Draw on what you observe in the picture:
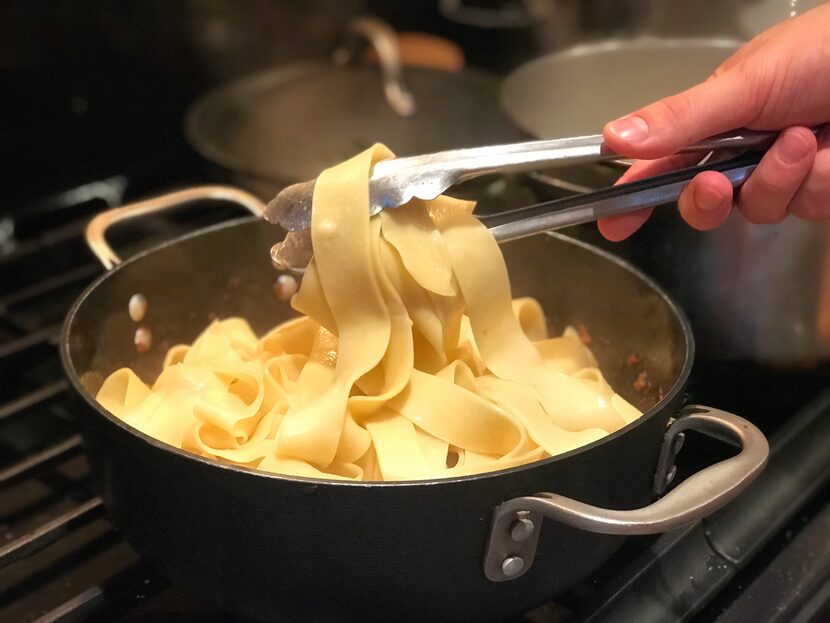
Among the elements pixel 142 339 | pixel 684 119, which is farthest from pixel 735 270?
pixel 142 339

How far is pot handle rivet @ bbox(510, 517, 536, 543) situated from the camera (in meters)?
0.67

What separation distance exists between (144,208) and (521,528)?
0.62 metres

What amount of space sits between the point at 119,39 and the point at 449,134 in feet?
1.89

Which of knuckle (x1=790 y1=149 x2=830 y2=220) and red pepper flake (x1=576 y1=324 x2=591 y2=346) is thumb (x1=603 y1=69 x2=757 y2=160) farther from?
red pepper flake (x1=576 y1=324 x2=591 y2=346)

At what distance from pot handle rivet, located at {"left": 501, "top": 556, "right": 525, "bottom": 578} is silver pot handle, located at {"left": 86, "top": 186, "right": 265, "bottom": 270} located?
0.46m

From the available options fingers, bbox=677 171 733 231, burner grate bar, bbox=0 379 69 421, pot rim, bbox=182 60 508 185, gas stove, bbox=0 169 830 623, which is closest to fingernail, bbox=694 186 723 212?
fingers, bbox=677 171 733 231

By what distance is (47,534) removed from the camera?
855mm

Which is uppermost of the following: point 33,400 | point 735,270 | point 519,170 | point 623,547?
point 519,170

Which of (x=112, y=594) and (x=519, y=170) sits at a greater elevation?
(x=519, y=170)

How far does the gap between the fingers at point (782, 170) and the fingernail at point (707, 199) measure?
5 centimetres

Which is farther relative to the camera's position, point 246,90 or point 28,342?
point 246,90

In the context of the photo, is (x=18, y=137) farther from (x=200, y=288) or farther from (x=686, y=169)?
(x=686, y=169)

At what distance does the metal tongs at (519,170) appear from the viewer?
799 mm

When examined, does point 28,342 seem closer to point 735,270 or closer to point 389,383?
point 389,383
